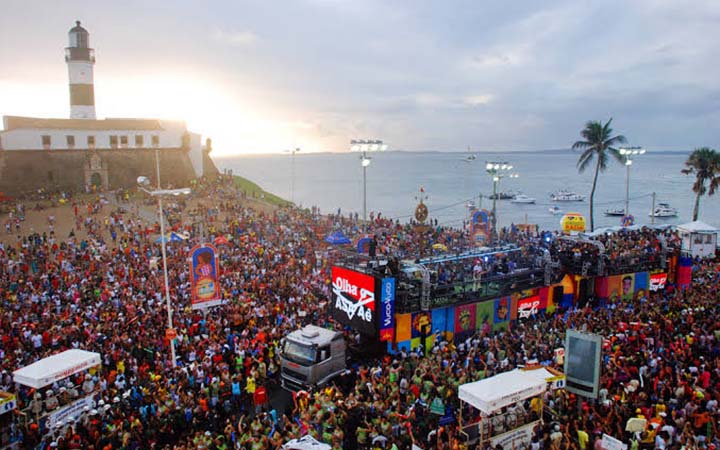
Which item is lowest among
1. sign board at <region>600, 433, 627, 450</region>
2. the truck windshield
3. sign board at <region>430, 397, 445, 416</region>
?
sign board at <region>430, 397, 445, 416</region>

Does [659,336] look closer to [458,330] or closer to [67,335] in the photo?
[458,330]

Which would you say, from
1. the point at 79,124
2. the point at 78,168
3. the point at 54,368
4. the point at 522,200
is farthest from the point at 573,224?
the point at 522,200

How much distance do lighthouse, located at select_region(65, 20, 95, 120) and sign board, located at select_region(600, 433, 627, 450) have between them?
6251 centimetres

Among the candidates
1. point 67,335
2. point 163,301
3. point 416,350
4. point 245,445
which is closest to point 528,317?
point 416,350

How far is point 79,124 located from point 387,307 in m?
51.5

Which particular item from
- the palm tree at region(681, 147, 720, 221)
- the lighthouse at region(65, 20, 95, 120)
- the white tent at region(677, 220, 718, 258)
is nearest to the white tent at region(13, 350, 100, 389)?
the white tent at region(677, 220, 718, 258)

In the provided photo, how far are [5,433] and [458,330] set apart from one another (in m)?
14.2

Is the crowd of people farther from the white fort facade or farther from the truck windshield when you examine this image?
the white fort facade

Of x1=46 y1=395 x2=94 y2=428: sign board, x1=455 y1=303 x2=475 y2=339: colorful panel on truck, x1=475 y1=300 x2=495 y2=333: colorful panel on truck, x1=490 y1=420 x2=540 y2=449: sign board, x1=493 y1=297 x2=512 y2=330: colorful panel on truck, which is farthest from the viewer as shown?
x1=493 y1=297 x2=512 y2=330: colorful panel on truck

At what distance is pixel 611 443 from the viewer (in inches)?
446

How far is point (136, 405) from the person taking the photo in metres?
14.7

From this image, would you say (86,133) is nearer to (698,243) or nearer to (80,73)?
(80,73)

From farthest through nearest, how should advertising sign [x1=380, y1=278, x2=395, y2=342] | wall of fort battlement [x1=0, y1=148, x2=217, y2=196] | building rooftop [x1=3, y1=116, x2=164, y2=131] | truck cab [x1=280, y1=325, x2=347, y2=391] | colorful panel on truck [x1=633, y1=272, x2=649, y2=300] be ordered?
building rooftop [x1=3, y1=116, x2=164, y2=131] → wall of fort battlement [x1=0, y1=148, x2=217, y2=196] → colorful panel on truck [x1=633, y1=272, x2=649, y2=300] → advertising sign [x1=380, y1=278, x2=395, y2=342] → truck cab [x1=280, y1=325, x2=347, y2=391]

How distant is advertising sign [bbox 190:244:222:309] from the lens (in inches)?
751
